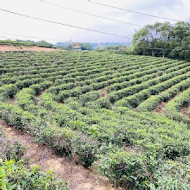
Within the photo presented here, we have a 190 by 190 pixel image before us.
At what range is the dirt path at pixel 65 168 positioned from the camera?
11.9ft

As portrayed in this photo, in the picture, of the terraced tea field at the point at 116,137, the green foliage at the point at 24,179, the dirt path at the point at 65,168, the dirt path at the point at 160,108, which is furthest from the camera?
the dirt path at the point at 160,108

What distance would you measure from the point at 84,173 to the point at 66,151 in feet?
2.79

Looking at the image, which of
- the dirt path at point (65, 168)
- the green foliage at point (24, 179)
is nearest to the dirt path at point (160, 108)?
the dirt path at point (65, 168)

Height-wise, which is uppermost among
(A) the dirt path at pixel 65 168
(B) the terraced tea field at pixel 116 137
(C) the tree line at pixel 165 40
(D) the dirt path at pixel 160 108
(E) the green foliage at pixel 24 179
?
(C) the tree line at pixel 165 40

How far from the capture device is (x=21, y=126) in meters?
5.85

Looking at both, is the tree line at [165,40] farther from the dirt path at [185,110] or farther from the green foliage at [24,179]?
the green foliage at [24,179]

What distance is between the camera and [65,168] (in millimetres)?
4105

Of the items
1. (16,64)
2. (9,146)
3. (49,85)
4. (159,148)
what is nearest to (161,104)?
(159,148)

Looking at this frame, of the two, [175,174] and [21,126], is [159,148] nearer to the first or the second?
[175,174]

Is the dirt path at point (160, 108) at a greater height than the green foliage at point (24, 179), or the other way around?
the green foliage at point (24, 179)

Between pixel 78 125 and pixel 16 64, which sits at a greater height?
pixel 16 64

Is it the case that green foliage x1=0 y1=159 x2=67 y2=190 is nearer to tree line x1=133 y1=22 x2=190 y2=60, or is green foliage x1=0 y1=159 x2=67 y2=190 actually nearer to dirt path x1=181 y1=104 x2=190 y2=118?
dirt path x1=181 y1=104 x2=190 y2=118

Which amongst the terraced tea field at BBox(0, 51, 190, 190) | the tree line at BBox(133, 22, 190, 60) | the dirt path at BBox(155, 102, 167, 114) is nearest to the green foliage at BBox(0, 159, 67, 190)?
the terraced tea field at BBox(0, 51, 190, 190)

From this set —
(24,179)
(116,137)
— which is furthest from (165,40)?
(24,179)
